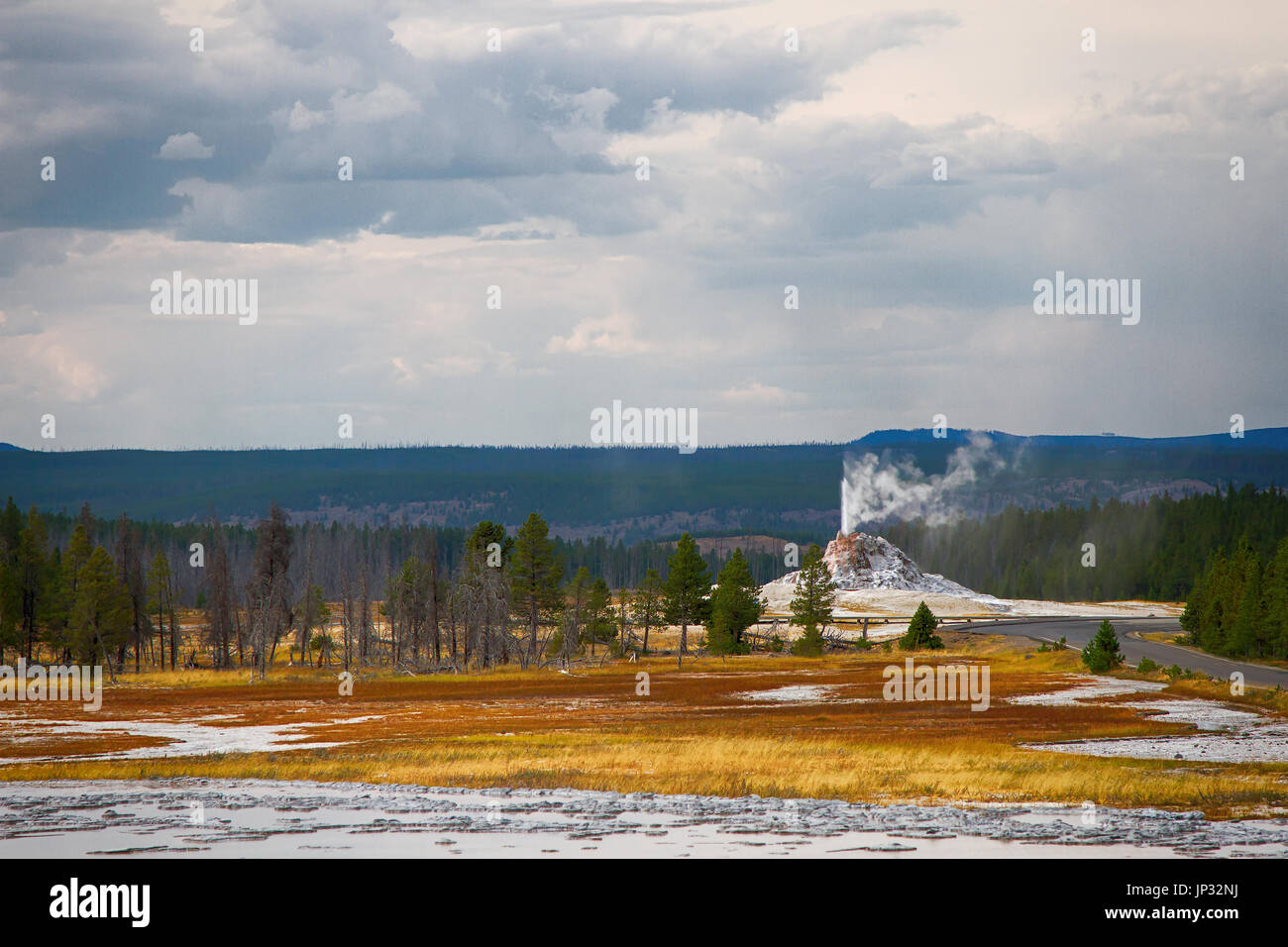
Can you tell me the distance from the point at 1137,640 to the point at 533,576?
5069 cm

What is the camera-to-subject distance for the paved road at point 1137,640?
2840 inches

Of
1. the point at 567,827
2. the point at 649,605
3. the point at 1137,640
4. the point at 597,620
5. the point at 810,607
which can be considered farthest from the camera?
the point at 649,605

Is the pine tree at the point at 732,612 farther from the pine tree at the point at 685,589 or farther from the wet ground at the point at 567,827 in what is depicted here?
the wet ground at the point at 567,827

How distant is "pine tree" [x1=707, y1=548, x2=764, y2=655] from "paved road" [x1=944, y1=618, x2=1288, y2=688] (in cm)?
2581

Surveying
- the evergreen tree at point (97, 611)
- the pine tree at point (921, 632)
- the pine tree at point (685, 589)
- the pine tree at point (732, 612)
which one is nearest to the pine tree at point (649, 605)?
the pine tree at point (685, 589)

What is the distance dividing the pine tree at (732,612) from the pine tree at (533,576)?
1329 centimetres

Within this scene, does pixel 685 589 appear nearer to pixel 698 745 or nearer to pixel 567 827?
pixel 698 745

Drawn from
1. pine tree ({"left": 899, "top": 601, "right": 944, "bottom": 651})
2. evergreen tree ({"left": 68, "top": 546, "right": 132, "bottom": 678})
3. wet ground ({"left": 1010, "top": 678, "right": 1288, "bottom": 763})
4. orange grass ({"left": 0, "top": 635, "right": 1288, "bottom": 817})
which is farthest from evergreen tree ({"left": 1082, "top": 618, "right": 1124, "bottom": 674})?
evergreen tree ({"left": 68, "top": 546, "right": 132, "bottom": 678})

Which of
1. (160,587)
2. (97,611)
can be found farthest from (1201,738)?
(160,587)

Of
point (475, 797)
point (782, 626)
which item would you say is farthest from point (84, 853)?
point (782, 626)

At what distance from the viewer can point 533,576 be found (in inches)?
4001

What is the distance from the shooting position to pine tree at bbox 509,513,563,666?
100 meters
